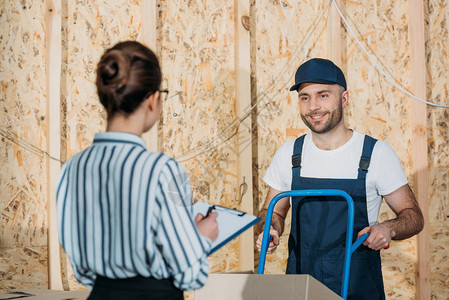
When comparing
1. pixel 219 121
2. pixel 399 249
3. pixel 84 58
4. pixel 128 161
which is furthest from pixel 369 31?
pixel 128 161

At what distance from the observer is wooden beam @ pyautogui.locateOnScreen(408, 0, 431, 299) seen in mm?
3459

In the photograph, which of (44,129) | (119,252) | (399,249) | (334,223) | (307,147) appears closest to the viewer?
(119,252)

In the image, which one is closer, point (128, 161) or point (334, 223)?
point (128, 161)

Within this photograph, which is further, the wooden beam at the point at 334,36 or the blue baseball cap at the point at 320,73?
the wooden beam at the point at 334,36

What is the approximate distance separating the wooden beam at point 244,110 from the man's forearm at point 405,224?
3.81 ft

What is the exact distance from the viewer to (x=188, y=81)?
330cm

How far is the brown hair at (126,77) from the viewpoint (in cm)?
131

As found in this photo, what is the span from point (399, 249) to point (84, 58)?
2.25 metres

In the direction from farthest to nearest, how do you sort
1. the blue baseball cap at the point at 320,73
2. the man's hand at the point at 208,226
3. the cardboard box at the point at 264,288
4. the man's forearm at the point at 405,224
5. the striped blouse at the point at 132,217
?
the blue baseball cap at the point at 320,73, the man's forearm at the point at 405,224, the cardboard box at the point at 264,288, the man's hand at the point at 208,226, the striped blouse at the point at 132,217

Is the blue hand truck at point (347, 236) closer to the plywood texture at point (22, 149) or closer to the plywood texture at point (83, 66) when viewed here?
the plywood texture at point (83, 66)

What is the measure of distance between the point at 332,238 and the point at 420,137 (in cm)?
140

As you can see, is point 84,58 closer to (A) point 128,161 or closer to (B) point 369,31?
(B) point 369,31

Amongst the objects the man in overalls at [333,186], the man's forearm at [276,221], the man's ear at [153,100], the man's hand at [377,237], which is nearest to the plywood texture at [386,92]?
the man in overalls at [333,186]

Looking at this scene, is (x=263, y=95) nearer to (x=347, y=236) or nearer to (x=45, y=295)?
(x=347, y=236)
